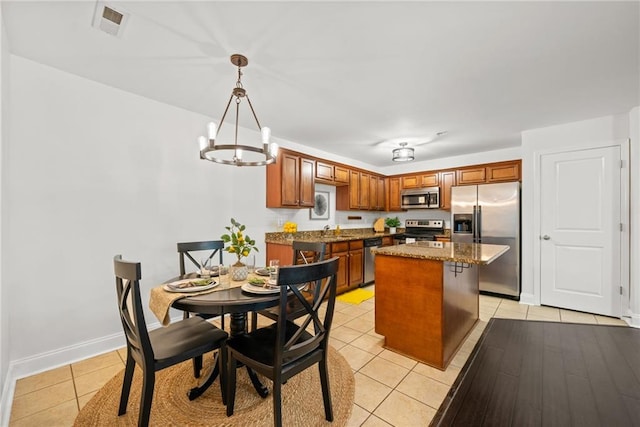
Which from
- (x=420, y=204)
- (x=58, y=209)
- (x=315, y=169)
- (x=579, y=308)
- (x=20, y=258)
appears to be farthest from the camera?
(x=420, y=204)

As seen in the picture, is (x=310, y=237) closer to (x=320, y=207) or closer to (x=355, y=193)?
(x=320, y=207)

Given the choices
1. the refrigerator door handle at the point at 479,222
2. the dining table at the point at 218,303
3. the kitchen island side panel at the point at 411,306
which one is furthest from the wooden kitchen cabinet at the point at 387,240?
the dining table at the point at 218,303

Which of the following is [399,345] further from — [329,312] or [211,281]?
[211,281]

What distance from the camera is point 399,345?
2.47 metres

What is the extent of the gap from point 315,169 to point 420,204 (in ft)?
7.79

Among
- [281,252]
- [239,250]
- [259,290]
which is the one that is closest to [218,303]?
[259,290]

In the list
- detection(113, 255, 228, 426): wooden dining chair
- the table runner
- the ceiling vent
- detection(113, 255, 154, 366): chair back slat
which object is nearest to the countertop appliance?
the table runner

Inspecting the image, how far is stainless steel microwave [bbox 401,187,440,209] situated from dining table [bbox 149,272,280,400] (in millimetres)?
4350

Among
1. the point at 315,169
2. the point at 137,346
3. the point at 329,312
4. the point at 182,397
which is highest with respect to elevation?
the point at 315,169

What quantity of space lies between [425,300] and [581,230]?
2.77 m

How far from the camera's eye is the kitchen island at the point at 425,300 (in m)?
2.21

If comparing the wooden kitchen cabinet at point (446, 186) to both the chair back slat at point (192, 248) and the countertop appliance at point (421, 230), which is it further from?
the chair back slat at point (192, 248)

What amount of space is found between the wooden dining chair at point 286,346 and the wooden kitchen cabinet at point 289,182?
230cm

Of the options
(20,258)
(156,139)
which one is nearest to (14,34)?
(156,139)
